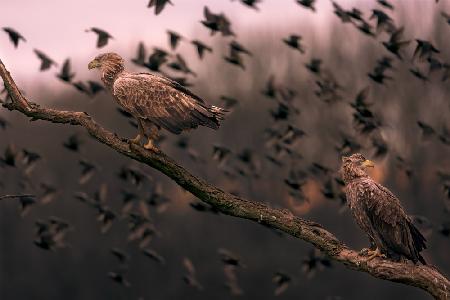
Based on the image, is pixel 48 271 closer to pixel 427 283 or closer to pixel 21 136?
pixel 21 136

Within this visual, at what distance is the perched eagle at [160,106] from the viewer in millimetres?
12570

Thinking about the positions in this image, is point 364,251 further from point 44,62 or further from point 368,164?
point 44,62

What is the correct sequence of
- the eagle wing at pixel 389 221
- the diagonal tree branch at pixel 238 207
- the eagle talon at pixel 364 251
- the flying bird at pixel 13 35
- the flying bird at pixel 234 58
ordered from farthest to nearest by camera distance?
the flying bird at pixel 234 58, the flying bird at pixel 13 35, the eagle wing at pixel 389 221, the eagle talon at pixel 364 251, the diagonal tree branch at pixel 238 207

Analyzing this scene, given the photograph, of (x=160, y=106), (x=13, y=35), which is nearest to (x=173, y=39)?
(x=13, y=35)

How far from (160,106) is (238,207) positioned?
1710mm

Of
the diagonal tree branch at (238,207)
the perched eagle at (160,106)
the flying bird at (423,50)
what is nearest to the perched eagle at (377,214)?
the diagonal tree branch at (238,207)

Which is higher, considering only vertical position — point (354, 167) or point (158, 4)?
point (354, 167)

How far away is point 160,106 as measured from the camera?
12664 mm

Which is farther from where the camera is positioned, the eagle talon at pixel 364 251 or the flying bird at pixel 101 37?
the flying bird at pixel 101 37

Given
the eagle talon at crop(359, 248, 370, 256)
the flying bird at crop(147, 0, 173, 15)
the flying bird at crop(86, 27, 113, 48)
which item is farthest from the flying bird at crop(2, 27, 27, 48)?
the eagle talon at crop(359, 248, 370, 256)

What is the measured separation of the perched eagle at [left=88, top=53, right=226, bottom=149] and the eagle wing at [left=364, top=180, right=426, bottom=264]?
2.36 metres

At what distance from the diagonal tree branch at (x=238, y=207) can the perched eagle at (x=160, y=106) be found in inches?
18.7

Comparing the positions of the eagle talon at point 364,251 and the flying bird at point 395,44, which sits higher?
the eagle talon at point 364,251

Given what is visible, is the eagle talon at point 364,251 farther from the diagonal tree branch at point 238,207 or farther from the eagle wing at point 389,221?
the eagle wing at point 389,221
